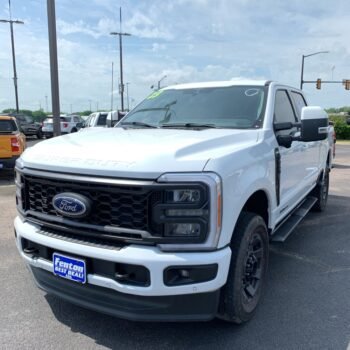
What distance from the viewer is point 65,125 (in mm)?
28562

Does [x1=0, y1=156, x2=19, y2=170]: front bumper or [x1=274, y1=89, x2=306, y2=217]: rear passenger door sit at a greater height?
[x1=274, y1=89, x2=306, y2=217]: rear passenger door

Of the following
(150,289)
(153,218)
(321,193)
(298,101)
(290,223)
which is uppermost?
(298,101)

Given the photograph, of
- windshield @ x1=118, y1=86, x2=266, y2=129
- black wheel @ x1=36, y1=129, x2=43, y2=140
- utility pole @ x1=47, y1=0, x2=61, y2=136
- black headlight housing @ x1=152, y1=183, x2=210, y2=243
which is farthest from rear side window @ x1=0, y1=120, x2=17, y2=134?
black wheel @ x1=36, y1=129, x2=43, y2=140

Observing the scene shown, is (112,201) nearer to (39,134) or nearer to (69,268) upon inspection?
(69,268)

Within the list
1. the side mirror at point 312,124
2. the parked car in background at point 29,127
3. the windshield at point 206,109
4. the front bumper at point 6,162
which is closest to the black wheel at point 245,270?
the side mirror at point 312,124

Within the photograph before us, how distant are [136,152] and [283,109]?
2371 mm

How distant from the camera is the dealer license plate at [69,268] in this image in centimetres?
272

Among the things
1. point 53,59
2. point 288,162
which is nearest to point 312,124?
point 288,162

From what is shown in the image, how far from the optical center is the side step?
407cm

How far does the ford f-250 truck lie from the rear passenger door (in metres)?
0.42

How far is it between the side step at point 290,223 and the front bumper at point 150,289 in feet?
5.18

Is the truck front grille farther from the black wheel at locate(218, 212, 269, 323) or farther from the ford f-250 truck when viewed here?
the black wheel at locate(218, 212, 269, 323)

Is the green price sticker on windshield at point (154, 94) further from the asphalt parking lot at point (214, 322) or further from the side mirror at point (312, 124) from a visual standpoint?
the asphalt parking lot at point (214, 322)

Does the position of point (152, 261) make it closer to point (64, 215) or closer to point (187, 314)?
point (187, 314)
